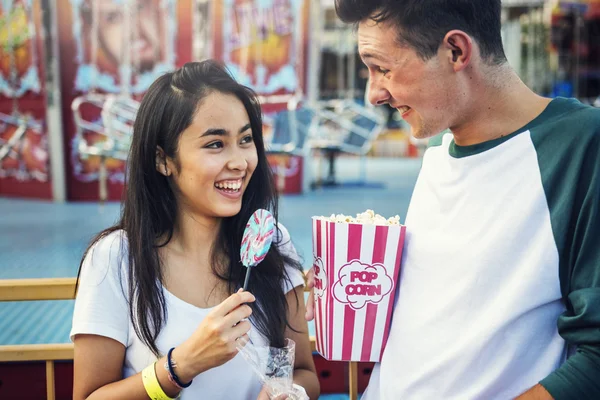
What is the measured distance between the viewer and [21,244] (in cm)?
536

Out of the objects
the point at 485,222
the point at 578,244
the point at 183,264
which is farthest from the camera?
the point at 183,264

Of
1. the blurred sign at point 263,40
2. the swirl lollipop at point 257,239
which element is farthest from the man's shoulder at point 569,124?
the blurred sign at point 263,40

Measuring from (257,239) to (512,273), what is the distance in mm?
575

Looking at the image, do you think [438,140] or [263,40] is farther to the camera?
[263,40]

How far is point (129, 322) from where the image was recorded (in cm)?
156

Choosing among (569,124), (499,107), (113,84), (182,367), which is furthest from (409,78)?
(113,84)

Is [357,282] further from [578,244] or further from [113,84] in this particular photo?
[113,84]

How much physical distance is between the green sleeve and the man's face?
0.81 ft

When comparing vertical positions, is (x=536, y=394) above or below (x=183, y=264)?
below

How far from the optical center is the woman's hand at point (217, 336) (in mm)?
1350

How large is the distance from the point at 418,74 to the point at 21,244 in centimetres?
480

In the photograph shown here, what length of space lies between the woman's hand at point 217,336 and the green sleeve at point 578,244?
61 centimetres

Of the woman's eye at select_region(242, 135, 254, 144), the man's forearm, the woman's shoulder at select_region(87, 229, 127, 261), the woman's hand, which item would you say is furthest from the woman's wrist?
the man's forearm

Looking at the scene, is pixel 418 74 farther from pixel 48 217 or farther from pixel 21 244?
pixel 48 217
